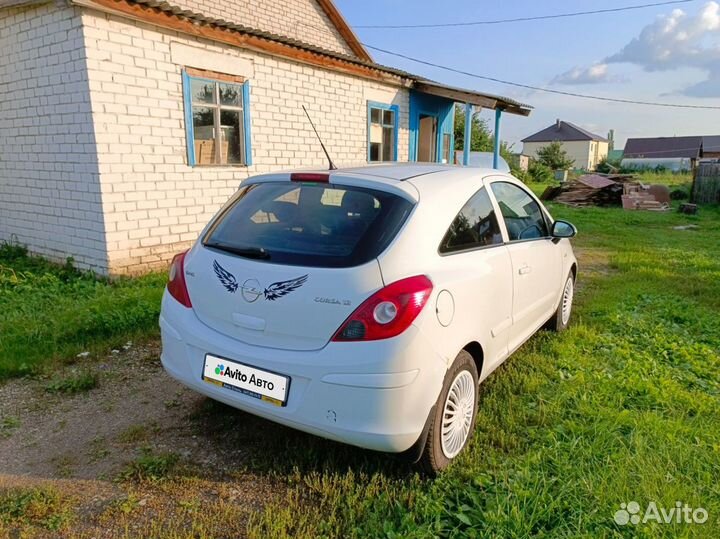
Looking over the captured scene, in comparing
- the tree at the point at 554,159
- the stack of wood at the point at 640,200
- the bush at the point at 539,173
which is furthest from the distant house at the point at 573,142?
the stack of wood at the point at 640,200

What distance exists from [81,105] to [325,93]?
4.84 metres

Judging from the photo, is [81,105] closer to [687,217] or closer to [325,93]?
[325,93]

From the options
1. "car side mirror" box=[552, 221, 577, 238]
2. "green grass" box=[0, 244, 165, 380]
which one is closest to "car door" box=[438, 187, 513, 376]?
"car side mirror" box=[552, 221, 577, 238]

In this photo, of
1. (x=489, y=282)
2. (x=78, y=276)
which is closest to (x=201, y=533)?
(x=489, y=282)

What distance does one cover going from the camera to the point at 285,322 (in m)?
2.28

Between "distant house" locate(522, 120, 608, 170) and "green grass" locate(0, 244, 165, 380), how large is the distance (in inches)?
2641

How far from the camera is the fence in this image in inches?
707

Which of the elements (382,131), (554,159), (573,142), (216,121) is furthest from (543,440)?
(573,142)

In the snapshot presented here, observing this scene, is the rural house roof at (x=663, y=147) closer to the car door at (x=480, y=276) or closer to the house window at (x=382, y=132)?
the house window at (x=382, y=132)

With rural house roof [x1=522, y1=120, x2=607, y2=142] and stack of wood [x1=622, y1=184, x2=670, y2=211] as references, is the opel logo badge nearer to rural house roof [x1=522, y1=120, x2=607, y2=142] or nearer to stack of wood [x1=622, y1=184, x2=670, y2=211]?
stack of wood [x1=622, y1=184, x2=670, y2=211]

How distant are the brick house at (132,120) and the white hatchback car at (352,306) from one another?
4366mm

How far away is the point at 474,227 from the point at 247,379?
5.01ft

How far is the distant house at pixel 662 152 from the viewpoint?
65.2 m

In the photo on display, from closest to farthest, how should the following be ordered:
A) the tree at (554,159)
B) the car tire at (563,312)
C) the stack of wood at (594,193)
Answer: the car tire at (563,312), the stack of wood at (594,193), the tree at (554,159)
